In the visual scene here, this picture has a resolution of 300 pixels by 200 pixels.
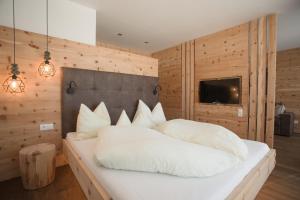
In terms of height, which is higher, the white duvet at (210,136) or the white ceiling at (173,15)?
the white ceiling at (173,15)

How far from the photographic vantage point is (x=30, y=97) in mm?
1935

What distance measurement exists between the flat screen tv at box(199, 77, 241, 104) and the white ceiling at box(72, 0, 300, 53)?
1097 millimetres

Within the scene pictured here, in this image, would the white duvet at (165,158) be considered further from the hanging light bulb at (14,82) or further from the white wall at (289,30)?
the white wall at (289,30)

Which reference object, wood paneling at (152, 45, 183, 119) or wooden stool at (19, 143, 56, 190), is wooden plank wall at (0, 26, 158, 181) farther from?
wood paneling at (152, 45, 183, 119)

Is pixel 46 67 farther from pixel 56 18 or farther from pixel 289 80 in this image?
pixel 289 80

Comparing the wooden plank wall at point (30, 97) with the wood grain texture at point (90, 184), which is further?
the wooden plank wall at point (30, 97)

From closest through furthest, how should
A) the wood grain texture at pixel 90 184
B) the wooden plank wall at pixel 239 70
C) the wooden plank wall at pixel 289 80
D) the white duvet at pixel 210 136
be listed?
the wood grain texture at pixel 90 184, the white duvet at pixel 210 136, the wooden plank wall at pixel 239 70, the wooden plank wall at pixel 289 80

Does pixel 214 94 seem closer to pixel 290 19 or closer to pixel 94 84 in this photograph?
pixel 290 19

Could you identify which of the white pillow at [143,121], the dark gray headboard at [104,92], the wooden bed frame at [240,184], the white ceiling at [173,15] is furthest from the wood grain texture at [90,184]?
the white ceiling at [173,15]

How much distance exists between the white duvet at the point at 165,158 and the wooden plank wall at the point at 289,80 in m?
5.20

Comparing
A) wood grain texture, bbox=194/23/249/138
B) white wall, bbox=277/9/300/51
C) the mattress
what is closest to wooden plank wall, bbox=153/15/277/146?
wood grain texture, bbox=194/23/249/138

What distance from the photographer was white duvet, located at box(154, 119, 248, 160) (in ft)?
4.38

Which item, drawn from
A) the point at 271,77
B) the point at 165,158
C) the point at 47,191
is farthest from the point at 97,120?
the point at 271,77

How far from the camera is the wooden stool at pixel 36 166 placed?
1.64 meters
